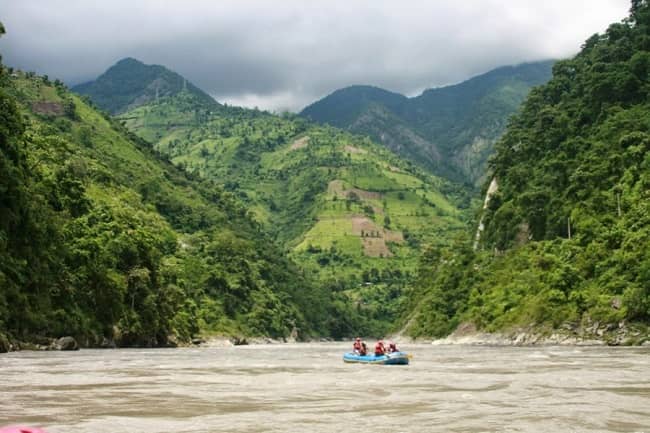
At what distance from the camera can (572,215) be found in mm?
107875

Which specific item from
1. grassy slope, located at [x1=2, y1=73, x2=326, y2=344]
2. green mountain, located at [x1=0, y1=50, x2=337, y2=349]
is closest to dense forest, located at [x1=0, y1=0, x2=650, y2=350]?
green mountain, located at [x1=0, y1=50, x2=337, y2=349]

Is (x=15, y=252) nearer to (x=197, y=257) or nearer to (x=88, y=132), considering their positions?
(x=197, y=257)

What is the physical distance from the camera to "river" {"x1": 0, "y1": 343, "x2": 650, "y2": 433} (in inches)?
966

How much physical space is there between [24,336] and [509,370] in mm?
46266

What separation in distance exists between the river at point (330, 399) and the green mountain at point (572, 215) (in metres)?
39.1

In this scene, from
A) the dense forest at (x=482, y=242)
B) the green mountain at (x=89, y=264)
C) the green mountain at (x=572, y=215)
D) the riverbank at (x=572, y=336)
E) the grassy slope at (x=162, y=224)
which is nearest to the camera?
the green mountain at (x=89, y=264)

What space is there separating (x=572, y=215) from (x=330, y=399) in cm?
8348

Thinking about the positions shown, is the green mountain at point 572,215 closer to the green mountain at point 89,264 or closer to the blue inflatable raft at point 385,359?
the blue inflatable raft at point 385,359

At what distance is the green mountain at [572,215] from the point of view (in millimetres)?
88625

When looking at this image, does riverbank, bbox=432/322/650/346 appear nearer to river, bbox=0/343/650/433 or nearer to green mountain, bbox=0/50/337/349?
river, bbox=0/343/650/433

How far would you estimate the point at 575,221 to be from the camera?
107m

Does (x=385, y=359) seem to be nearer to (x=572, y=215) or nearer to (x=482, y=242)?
(x=572, y=215)

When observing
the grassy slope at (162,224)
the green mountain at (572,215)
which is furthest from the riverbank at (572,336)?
the grassy slope at (162,224)

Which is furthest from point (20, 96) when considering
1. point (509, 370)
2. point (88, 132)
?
point (509, 370)
